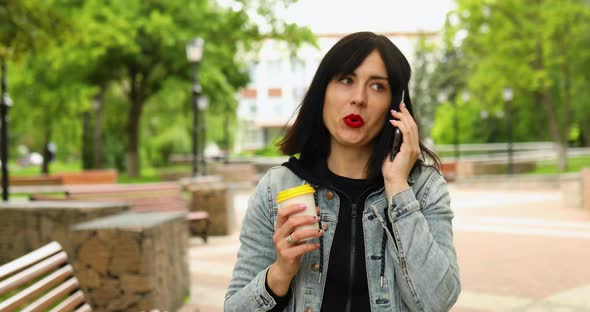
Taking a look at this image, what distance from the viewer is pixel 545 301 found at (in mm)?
6422

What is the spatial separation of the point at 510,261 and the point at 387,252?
24.3 ft

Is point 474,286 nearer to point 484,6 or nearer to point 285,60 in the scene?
point 285,60

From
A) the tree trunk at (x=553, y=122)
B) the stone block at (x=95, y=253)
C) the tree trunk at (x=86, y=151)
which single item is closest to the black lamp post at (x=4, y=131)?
the stone block at (x=95, y=253)

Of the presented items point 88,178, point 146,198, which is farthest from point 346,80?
point 88,178

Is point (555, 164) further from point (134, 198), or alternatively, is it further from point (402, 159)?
point (402, 159)

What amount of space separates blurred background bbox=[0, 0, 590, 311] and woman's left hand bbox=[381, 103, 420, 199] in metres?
4.41

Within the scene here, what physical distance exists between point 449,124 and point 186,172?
25507 mm

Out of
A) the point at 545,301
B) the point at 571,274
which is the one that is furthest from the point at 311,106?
the point at 571,274

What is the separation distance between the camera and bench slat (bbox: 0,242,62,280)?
2.55 m

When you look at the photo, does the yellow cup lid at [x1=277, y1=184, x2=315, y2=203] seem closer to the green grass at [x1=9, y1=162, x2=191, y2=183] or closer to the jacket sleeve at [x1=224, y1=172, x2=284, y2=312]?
the jacket sleeve at [x1=224, y1=172, x2=284, y2=312]

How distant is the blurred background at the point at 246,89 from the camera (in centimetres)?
903

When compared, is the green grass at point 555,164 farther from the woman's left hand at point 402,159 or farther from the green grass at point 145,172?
the woman's left hand at point 402,159

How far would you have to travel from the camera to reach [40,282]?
293 centimetres

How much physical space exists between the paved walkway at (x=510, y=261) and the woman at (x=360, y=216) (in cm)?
370
